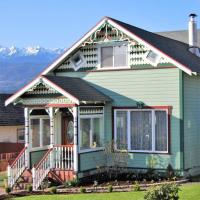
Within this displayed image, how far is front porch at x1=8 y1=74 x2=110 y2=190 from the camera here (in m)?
23.0

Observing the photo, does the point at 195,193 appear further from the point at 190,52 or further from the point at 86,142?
the point at 190,52

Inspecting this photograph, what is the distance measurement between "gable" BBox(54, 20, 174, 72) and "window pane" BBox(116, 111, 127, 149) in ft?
7.31

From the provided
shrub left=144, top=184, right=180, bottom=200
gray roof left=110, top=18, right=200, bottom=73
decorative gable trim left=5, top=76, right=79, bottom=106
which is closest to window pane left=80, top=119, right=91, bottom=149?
decorative gable trim left=5, top=76, right=79, bottom=106

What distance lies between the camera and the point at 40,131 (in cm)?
2581

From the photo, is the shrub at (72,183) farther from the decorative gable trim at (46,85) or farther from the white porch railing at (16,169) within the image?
the decorative gable trim at (46,85)

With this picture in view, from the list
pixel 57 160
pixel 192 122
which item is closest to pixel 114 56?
pixel 192 122

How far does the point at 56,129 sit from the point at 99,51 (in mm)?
4110

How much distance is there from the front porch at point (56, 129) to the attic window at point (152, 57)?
260 cm

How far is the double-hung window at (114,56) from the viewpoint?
82.2 ft

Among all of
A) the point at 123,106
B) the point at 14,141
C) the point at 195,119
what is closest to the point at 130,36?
the point at 123,106

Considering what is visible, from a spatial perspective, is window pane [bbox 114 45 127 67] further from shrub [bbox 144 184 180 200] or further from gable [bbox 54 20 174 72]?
shrub [bbox 144 184 180 200]

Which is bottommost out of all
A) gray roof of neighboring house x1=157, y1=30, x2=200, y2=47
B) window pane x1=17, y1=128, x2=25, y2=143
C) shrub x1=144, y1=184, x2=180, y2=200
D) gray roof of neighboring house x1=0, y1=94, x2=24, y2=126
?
shrub x1=144, y1=184, x2=180, y2=200

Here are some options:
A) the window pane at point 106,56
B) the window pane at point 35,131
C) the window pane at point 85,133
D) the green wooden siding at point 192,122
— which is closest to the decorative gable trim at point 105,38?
the window pane at point 106,56

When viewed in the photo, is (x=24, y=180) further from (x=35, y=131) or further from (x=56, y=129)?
(x=56, y=129)
